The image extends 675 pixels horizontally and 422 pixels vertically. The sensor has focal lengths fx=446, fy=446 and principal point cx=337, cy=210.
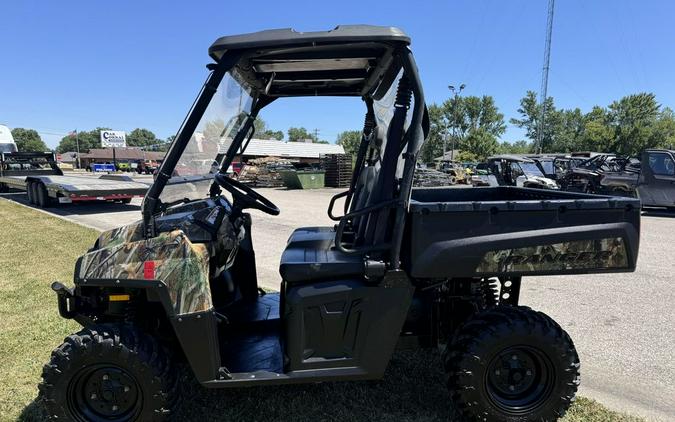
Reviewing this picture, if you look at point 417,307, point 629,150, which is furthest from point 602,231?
point 629,150

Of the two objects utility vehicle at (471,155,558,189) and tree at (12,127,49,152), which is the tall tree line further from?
tree at (12,127,49,152)

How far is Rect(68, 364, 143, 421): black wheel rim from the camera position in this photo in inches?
93.8

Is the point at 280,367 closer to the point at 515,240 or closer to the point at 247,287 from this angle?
the point at 247,287

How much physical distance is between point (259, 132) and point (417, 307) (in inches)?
76.0

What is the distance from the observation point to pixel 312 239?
129 inches

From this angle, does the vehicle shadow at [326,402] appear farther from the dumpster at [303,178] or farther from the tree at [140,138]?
the tree at [140,138]

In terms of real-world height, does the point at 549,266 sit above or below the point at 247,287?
above

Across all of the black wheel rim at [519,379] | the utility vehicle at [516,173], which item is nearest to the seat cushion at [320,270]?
the black wheel rim at [519,379]

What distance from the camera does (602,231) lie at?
2.40m

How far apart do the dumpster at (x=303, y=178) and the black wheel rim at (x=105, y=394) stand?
21586mm

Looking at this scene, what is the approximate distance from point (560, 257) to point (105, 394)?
101 inches

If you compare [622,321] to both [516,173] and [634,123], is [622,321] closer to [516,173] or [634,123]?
[516,173]

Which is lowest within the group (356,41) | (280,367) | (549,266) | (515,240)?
(280,367)

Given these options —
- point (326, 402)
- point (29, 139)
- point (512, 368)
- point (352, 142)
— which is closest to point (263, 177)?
point (352, 142)
